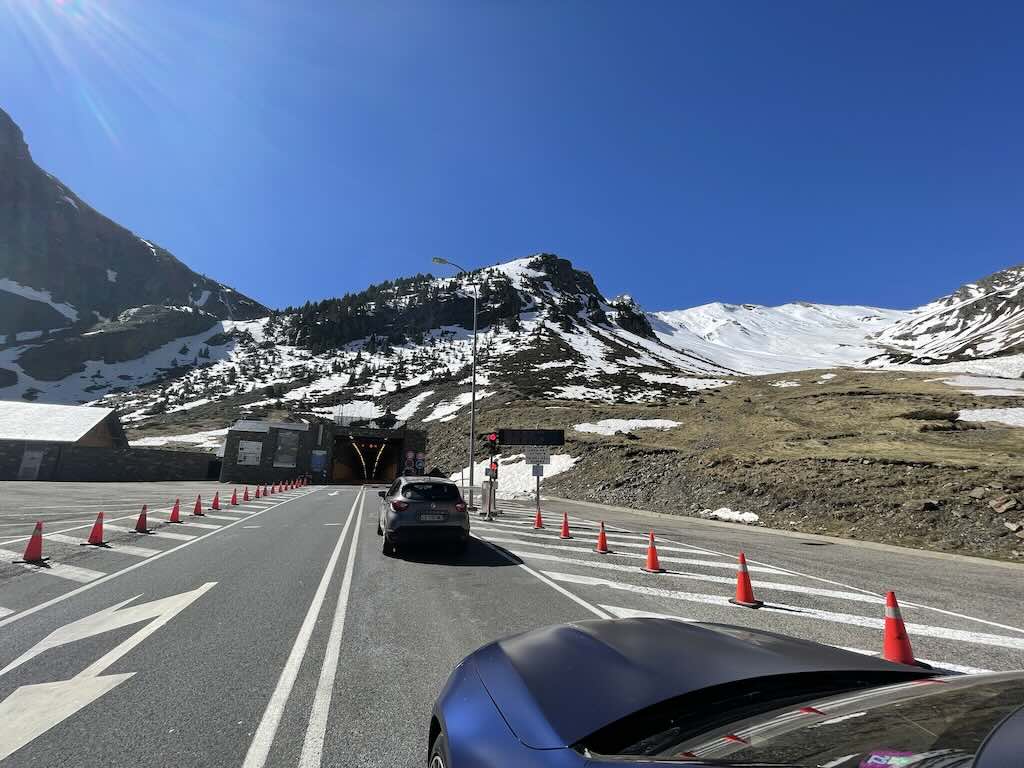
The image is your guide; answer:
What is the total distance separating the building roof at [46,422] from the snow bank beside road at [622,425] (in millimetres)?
45102

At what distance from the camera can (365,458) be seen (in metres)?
69.6

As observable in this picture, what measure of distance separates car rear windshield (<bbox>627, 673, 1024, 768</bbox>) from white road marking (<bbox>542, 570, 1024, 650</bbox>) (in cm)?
651

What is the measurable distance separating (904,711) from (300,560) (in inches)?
432

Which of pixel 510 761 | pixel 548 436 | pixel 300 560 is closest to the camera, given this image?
pixel 510 761

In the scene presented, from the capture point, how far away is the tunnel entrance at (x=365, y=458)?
60812mm

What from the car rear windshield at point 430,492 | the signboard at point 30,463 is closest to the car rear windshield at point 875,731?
the car rear windshield at point 430,492

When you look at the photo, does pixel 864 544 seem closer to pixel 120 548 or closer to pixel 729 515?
pixel 729 515

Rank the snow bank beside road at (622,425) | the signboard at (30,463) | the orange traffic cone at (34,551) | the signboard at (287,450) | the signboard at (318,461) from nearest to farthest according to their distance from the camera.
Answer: the orange traffic cone at (34,551), the signboard at (30,463), the snow bank beside road at (622,425), the signboard at (287,450), the signboard at (318,461)

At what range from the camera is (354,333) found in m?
178

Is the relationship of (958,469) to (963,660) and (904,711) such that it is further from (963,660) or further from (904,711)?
(904,711)

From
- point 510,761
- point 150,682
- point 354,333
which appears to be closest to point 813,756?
point 510,761

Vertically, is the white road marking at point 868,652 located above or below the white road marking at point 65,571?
below

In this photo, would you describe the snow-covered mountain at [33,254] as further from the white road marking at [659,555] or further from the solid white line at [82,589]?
the white road marking at [659,555]

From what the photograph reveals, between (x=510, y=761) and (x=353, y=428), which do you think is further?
(x=353, y=428)
